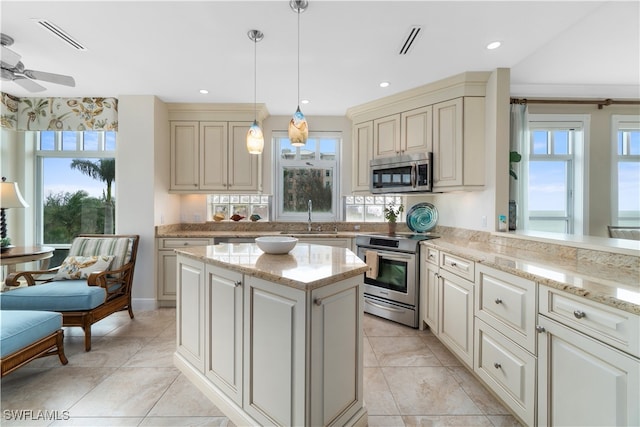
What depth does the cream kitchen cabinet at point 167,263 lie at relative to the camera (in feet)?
10.9

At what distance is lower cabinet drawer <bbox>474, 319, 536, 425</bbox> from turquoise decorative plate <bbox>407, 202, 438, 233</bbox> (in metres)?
1.63

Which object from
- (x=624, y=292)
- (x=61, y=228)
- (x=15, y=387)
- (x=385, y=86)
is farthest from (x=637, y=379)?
(x=61, y=228)

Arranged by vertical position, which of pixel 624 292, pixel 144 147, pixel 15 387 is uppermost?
pixel 144 147

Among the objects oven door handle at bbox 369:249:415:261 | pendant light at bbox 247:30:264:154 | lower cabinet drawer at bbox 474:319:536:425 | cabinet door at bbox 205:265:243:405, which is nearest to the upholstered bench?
cabinet door at bbox 205:265:243:405

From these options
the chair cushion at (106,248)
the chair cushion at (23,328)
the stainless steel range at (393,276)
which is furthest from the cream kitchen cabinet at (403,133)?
the chair cushion at (23,328)

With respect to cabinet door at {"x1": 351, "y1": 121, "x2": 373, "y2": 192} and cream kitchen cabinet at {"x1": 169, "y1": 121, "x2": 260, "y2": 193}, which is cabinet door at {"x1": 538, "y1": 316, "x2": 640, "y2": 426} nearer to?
cabinet door at {"x1": 351, "y1": 121, "x2": 373, "y2": 192}

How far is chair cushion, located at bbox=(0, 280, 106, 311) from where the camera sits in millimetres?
2287

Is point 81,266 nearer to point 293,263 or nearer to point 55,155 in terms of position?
point 55,155

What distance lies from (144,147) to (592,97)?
17.5 ft

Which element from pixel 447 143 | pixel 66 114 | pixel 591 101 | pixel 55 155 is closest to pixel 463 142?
pixel 447 143

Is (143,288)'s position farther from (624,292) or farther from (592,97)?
(592,97)

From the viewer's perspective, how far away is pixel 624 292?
1.13m

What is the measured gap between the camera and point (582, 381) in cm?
119

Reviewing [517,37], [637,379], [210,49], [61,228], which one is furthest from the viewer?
[61,228]
